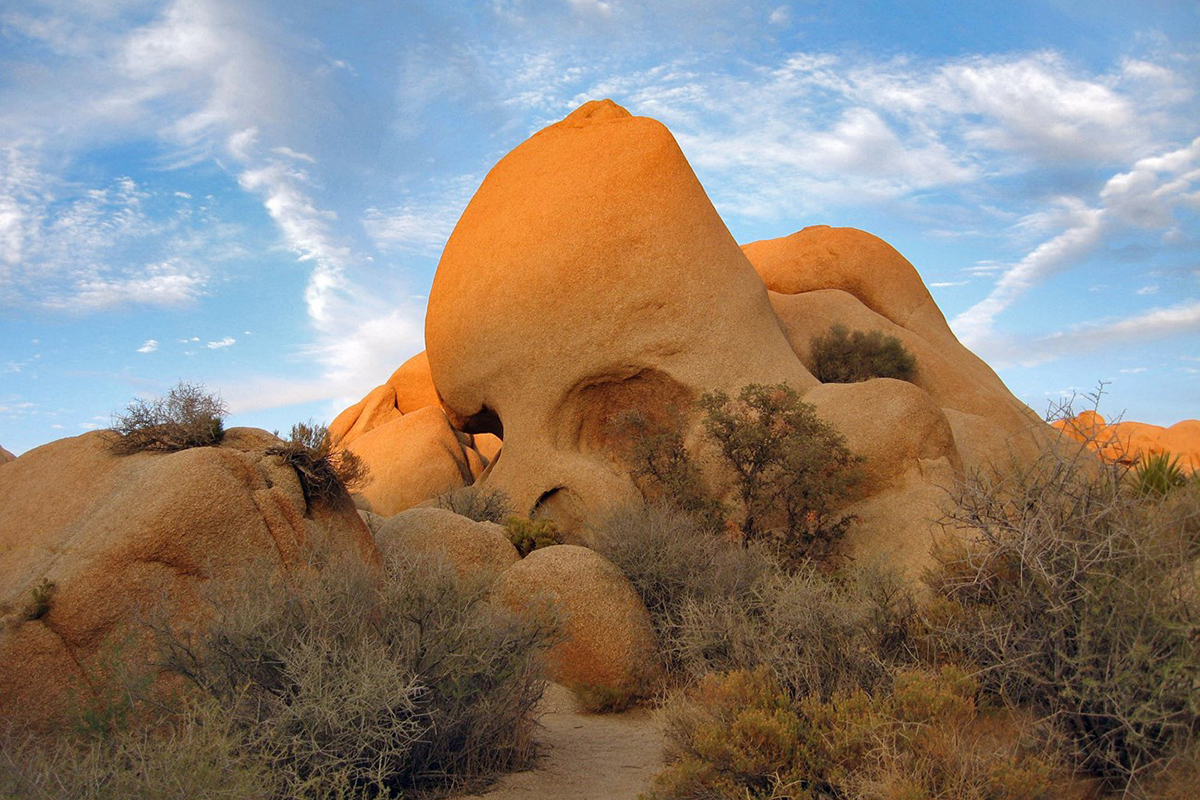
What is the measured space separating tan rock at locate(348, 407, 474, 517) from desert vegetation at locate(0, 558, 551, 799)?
52.2ft

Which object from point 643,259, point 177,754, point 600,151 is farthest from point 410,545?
point 600,151

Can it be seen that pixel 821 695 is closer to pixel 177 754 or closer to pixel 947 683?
pixel 947 683

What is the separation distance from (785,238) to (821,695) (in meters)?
17.9

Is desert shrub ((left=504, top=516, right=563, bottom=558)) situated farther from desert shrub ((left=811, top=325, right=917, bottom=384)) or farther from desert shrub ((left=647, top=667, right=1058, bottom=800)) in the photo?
desert shrub ((left=811, top=325, right=917, bottom=384))

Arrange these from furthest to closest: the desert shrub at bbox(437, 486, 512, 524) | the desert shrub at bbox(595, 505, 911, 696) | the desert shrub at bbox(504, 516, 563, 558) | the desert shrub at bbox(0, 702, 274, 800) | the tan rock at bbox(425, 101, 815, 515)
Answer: the tan rock at bbox(425, 101, 815, 515), the desert shrub at bbox(437, 486, 512, 524), the desert shrub at bbox(504, 516, 563, 558), the desert shrub at bbox(595, 505, 911, 696), the desert shrub at bbox(0, 702, 274, 800)

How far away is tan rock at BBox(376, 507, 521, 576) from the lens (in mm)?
9570

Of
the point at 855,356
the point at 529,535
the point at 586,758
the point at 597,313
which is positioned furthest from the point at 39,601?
the point at 855,356

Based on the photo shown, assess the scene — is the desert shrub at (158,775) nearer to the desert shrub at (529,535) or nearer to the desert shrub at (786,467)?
the desert shrub at (529,535)

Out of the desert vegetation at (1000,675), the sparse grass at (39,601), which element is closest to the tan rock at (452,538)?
the sparse grass at (39,601)

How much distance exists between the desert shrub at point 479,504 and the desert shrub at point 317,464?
226 inches

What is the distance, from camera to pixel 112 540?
608cm

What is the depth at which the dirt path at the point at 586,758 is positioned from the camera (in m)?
5.35

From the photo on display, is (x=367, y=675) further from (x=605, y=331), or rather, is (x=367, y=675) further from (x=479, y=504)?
(x=605, y=331)

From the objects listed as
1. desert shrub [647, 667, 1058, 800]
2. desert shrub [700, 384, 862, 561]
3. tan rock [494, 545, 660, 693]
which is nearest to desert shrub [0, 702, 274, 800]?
desert shrub [647, 667, 1058, 800]
